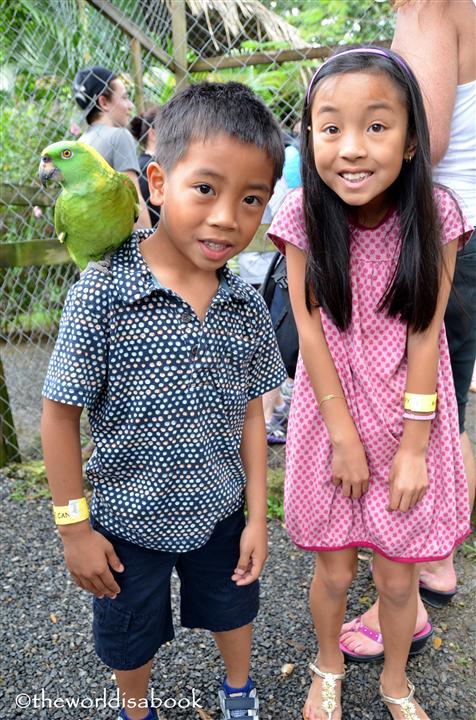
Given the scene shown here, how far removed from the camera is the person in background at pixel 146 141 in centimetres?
325

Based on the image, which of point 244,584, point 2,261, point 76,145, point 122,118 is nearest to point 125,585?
point 244,584

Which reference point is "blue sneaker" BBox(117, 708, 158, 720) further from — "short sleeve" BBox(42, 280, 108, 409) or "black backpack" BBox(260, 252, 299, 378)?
"black backpack" BBox(260, 252, 299, 378)

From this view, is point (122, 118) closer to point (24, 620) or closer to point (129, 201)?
point (129, 201)

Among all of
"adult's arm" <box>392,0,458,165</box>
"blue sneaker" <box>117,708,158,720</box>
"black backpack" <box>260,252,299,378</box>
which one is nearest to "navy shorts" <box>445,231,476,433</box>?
"adult's arm" <box>392,0,458,165</box>

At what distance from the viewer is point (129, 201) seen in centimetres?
151

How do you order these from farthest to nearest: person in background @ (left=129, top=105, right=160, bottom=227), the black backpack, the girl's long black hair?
person in background @ (left=129, top=105, right=160, bottom=227) → the black backpack → the girl's long black hair

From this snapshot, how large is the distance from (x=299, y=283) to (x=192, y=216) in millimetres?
389

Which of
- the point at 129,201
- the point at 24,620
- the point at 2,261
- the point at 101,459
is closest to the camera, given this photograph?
the point at 101,459

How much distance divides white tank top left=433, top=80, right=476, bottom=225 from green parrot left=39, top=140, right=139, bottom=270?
2.90 ft

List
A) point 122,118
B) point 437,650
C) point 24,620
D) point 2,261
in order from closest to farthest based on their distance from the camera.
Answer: point 437,650, point 24,620, point 2,261, point 122,118

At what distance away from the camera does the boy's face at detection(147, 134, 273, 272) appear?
3.67 ft

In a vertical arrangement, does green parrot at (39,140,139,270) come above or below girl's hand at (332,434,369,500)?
above

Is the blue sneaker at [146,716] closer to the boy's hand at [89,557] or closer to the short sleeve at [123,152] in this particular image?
the boy's hand at [89,557]

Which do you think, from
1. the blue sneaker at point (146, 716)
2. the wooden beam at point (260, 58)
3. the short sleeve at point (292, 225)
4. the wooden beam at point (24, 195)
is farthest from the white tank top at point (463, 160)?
the wooden beam at point (24, 195)
